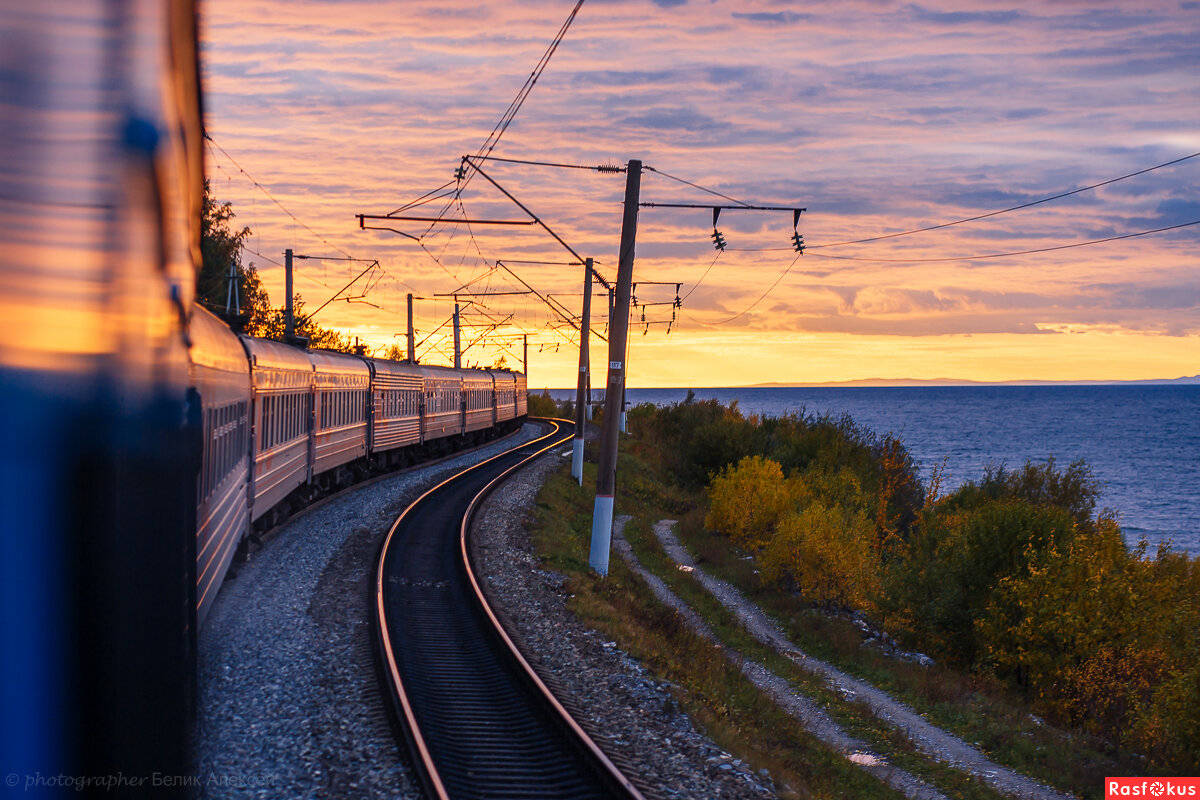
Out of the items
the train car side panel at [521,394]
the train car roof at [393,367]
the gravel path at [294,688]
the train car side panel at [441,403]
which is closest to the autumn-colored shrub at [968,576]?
the gravel path at [294,688]

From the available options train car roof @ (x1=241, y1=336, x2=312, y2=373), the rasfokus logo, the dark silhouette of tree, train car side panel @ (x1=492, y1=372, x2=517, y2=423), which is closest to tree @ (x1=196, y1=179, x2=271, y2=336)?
the dark silhouette of tree

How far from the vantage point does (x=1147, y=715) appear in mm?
11867

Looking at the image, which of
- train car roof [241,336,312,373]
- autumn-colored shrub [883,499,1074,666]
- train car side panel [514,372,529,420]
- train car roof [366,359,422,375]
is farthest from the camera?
train car side panel [514,372,529,420]

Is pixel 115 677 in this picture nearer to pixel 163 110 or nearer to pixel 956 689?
pixel 163 110

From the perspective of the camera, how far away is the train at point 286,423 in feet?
26.2

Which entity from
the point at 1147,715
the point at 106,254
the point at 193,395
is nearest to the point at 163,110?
the point at 106,254

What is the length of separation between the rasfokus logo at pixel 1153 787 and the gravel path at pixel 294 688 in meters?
8.24

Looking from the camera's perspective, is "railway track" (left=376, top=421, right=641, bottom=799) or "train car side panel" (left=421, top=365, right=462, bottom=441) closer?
"railway track" (left=376, top=421, right=641, bottom=799)

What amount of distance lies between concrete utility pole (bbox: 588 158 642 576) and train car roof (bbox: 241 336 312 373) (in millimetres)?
5675

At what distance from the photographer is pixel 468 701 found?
9.00 meters

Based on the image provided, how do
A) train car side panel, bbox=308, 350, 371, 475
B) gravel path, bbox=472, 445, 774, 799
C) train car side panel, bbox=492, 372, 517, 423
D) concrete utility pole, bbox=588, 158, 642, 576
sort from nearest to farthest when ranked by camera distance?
gravel path, bbox=472, 445, 774, 799
concrete utility pole, bbox=588, 158, 642, 576
train car side panel, bbox=308, 350, 371, 475
train car side panel, bbox=492, 372, 517, 423

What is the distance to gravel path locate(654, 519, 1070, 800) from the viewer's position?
10.6 metres

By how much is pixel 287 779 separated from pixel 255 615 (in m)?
5.03

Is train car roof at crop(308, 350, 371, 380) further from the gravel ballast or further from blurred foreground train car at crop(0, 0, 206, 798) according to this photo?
blurred foreground train car at crop(0, 0, 206, 798)
